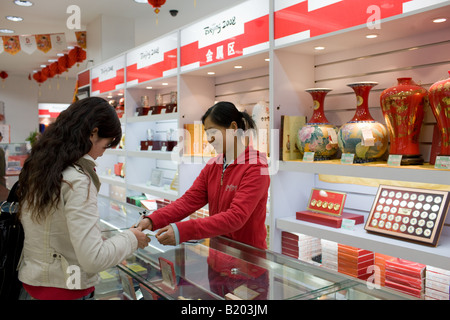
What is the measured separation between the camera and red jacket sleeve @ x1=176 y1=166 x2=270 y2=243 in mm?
1607

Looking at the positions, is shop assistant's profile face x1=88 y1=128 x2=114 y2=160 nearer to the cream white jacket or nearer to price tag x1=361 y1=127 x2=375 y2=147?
the cream white jacket

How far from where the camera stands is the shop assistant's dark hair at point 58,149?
1.08 meters

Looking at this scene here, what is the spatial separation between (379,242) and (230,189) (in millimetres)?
838

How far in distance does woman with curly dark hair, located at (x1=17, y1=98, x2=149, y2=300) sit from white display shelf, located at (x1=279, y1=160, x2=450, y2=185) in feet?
4.41

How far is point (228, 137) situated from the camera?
1.94 metres

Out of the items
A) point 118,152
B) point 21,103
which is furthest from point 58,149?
point 21,103

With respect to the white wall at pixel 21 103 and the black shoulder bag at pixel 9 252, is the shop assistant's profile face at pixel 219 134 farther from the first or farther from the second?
the white wall at pixel 21 103

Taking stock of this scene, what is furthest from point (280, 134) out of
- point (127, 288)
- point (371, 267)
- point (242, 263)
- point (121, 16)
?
point (121, 16)

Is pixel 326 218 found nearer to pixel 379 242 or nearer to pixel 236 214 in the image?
pixel 379 242

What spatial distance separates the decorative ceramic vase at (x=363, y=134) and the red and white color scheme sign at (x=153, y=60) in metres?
1.93

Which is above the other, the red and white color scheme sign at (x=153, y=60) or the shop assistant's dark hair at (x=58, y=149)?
the red and white color scheme sign at (x=153, y=60)

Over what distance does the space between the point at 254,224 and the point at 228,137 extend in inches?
17.4

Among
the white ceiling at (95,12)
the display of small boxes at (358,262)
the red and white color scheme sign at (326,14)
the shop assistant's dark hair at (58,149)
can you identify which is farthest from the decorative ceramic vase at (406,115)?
the white ceiling at (95,12)
